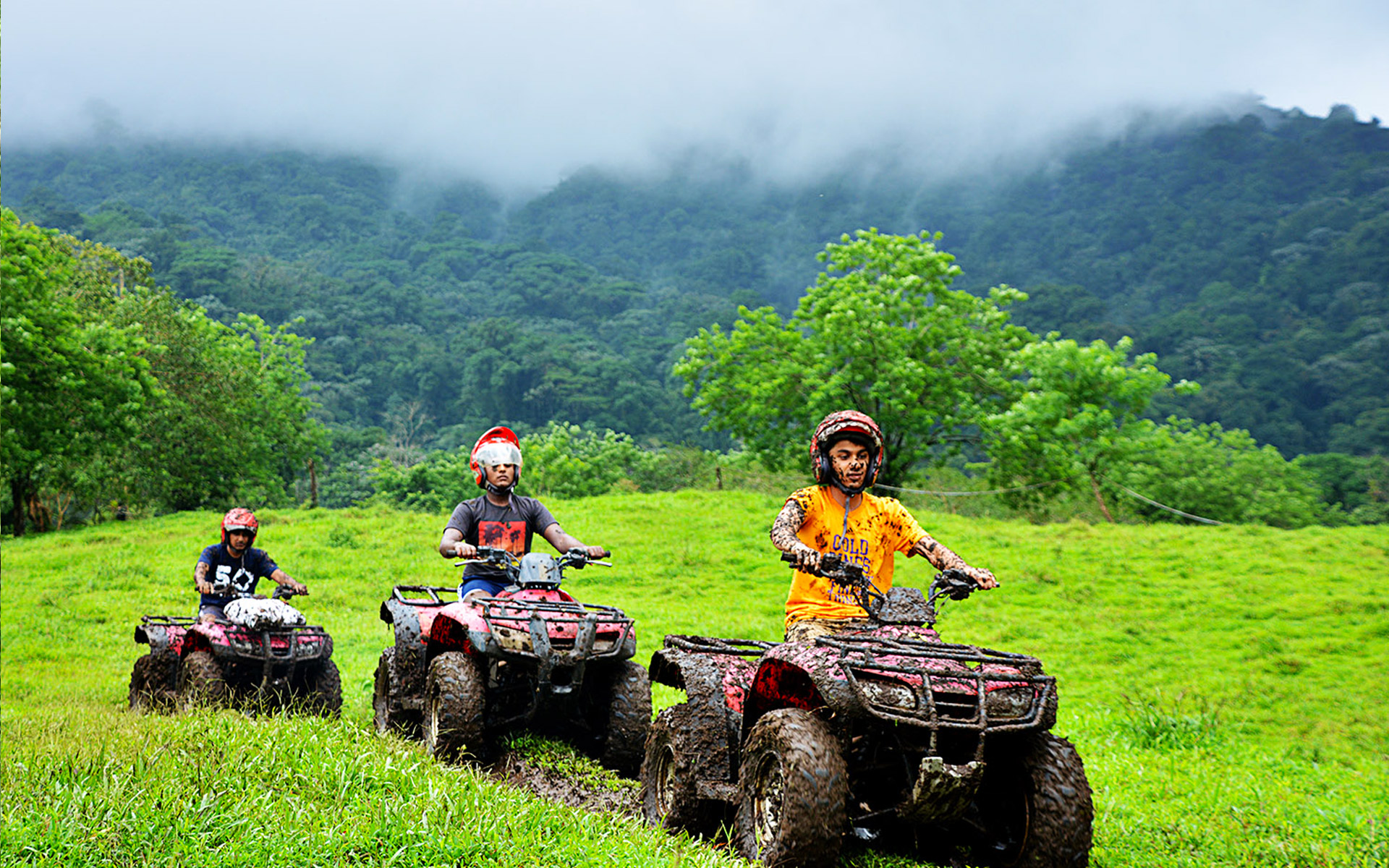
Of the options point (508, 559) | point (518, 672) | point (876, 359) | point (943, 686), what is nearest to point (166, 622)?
point (508, 559)

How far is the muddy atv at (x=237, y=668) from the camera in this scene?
8500 mm

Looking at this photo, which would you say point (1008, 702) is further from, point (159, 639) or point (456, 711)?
point (159, 639)

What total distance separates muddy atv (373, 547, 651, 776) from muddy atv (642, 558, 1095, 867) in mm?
1599

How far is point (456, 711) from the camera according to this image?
662cm

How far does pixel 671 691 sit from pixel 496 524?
3343 millimetres

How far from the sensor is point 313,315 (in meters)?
96.9

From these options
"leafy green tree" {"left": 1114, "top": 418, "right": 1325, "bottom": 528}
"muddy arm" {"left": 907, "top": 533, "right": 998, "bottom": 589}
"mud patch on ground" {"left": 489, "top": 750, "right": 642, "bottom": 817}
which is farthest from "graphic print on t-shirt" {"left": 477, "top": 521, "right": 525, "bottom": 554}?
"leafy green tree" {"left": 1114, "top": 418, "right": 1325, "bottom": 528}

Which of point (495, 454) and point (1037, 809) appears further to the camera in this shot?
point (495, 454)

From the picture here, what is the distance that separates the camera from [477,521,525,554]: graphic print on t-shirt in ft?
26.6

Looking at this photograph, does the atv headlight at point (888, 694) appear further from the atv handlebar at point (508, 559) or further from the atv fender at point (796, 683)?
the atv handlebar at point (508, 559)

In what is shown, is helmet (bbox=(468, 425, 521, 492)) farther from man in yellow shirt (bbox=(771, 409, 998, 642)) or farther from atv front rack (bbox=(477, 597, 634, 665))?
man in yellow shirt (bbox=(771, 409, 998, 642))

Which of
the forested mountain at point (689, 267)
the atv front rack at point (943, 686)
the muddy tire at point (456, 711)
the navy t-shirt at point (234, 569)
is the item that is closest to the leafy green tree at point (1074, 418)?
the navy t-shirt at point (234, 569)

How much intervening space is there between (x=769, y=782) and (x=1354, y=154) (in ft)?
472

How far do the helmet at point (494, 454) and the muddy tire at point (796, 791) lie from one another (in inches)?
160
